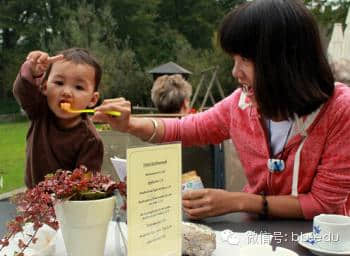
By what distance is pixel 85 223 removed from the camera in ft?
2.59

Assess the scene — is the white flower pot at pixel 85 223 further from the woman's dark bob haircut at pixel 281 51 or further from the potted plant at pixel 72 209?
the woman's dark bob haircut at pixel 281 51

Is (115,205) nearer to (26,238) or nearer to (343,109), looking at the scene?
(26,238)

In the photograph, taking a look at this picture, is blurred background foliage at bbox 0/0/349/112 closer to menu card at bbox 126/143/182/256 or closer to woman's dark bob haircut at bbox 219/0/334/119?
woman's dark bob haircut at bbox 219/0/334/119

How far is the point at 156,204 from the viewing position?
0.80 metres

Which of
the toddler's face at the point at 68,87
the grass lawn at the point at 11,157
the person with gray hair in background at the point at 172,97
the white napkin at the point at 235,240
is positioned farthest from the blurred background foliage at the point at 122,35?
the white napkin at the point at 235,240

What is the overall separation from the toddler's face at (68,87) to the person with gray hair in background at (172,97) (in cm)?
196

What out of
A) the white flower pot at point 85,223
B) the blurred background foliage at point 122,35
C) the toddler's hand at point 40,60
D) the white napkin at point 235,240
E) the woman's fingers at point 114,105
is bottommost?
the white napkin at point 235,240

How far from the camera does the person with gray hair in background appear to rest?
11.1ft

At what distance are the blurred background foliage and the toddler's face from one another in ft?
44.5

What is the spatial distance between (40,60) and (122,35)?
1836cm

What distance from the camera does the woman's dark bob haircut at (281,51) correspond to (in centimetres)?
121

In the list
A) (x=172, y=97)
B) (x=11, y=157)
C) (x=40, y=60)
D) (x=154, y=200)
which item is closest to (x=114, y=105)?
(x=40, y=60)

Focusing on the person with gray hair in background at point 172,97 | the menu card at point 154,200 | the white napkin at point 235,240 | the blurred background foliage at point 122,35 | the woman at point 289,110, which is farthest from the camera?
the blurred background foliage at point 122,35

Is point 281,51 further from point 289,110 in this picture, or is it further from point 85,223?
point 85,223
